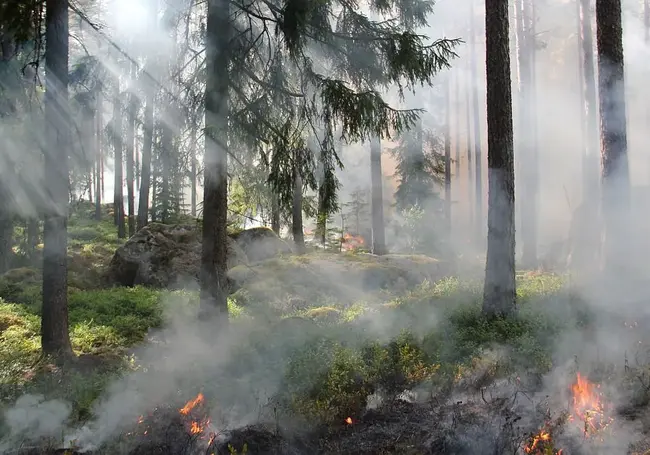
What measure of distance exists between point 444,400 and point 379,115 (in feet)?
15.8

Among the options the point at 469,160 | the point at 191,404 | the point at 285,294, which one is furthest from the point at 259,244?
the point at 469,160

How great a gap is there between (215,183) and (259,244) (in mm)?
7864

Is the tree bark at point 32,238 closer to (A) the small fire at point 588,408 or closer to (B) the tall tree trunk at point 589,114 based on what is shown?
(A) the small fire at point 588,408

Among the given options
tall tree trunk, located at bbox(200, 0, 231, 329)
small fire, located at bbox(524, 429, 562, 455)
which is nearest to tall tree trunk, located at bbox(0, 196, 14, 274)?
tall tree trunk, located at bbox(200, 0, 231, 329)

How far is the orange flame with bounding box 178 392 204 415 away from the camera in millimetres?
5738

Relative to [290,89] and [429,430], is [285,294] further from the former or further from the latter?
[429,430]

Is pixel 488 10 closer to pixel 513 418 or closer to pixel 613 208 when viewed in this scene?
pixel 613 208

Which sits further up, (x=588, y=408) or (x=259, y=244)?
(x=259, y=244)

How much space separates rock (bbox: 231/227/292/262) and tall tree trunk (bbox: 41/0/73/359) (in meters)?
8.60

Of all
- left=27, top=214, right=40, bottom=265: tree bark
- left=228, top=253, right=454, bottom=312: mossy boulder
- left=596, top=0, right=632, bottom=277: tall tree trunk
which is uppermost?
left=596, top=0, right=632, bottom=277: tall tree trunk

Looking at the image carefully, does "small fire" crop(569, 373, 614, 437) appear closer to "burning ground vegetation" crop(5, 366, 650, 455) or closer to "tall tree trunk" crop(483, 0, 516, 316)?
"burning ground vegetation" crop(5, 366, 650, 455)

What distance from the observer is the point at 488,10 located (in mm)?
8609

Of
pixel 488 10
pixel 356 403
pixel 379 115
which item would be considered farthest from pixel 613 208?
pixel 356 403

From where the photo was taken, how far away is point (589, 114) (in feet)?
61.7
